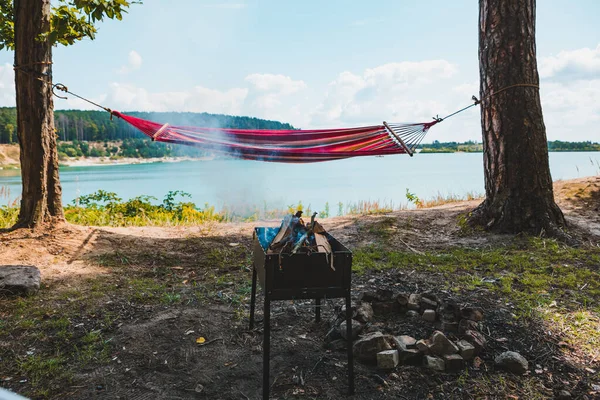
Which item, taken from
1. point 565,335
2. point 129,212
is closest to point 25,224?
point 129,212

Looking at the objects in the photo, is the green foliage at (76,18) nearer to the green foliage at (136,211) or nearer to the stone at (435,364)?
the green foliage at (136,211)

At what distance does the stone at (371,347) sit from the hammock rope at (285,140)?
2044 mm

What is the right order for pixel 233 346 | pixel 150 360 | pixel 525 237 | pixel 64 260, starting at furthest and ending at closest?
pixel 525 237 < pixel 64 260 < pixel 233 346 < pixel 150 360

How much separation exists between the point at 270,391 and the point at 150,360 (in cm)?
62

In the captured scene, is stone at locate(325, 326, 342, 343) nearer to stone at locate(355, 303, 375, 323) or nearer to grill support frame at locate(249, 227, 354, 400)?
stone at locate(355, 303, 375, 323)

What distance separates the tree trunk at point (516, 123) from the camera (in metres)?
4.15

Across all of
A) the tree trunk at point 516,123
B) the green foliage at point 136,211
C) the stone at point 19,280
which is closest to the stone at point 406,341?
the stone at point 19,280

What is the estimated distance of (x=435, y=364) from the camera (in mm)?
1902

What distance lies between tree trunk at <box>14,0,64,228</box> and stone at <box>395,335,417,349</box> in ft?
10.9

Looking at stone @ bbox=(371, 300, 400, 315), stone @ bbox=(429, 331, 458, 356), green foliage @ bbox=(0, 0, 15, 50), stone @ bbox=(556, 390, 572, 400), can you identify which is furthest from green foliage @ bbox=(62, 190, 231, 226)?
stone @ bbox=(556, 390, 572, 400)

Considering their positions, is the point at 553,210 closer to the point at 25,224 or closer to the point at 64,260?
the point at 64,260

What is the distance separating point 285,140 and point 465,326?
221 centimetres

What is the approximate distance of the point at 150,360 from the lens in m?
2.03

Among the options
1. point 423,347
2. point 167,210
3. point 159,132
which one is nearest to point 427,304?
point 423,347
